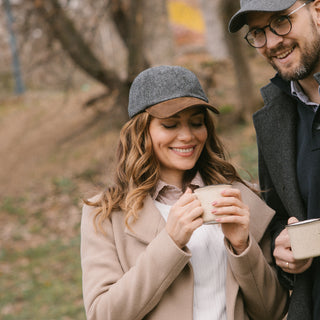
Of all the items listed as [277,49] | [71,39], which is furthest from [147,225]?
[71,39]

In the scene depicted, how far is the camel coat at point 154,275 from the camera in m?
1.98

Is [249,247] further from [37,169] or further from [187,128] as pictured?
[37,169]

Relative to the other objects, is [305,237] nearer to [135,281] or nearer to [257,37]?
[135,281]

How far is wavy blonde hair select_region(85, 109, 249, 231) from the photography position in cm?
224

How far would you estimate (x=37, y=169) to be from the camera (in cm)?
977

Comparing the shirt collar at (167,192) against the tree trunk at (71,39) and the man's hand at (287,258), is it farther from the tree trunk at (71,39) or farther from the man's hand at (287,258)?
the tree trunk at (71,39)

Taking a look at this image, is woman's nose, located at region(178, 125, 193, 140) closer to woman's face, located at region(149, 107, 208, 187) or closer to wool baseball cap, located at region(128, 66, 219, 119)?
woman's face, located at region(149, 107, 208, 187)

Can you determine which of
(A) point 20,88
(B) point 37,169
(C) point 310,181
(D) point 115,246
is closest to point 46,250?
(B) point 37,169

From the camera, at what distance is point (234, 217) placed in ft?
6.31

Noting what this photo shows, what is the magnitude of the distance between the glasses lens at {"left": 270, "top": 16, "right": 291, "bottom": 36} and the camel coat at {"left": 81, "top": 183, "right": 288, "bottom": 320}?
84 cm

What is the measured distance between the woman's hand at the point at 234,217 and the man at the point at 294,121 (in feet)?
0.69

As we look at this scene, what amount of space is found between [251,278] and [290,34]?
113 centimetres

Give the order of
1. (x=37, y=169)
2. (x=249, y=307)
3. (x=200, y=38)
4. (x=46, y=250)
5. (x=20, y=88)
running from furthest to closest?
(x=200, y=38) < (x=20, y=88) < (x=37, y=169) < (x=46, y=250) < (x=249, y=307)

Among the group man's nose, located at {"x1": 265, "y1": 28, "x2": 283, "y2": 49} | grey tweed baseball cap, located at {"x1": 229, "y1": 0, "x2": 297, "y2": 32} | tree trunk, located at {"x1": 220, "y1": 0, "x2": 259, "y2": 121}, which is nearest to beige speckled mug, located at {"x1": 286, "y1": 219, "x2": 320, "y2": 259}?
man's nose, located at {"x1": 265, "y1": 28, "x2": 283, "y2": 49}
